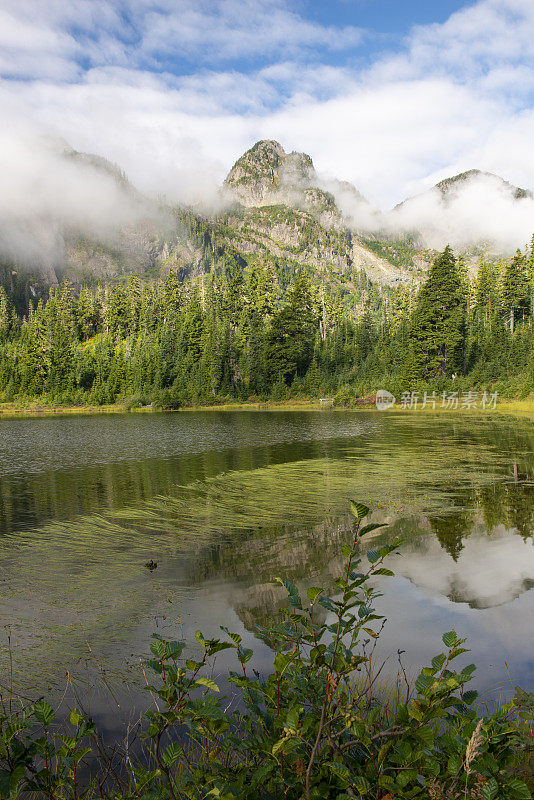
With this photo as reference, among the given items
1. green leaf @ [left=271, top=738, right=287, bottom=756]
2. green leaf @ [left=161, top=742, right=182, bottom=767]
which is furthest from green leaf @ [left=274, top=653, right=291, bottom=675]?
green leaf @ [left=161, top=742, right=182, bottom=767]

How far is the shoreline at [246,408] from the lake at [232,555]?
28.4 meters

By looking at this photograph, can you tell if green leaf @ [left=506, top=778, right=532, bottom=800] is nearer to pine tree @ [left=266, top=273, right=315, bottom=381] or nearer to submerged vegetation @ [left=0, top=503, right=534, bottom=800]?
submerged vegetation @ [left=0, top=503, right=534, bottom=800]

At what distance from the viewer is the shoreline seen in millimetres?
45938

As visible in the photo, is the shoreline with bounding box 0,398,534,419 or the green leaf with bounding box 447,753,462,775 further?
the shoreline with bounding box 0,398,534,419

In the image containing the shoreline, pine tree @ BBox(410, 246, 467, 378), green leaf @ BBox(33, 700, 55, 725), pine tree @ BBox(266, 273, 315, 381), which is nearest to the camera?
green leaf @ BBox(33, 700, 55, 725)

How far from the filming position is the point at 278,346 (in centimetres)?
7375

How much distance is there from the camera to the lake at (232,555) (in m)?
5.22

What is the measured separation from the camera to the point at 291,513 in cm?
1143

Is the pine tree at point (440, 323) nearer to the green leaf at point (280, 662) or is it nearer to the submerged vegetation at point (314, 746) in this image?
the submerged vegetation at point (314, 746)

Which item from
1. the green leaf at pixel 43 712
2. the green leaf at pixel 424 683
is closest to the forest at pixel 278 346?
the green leaf at pixel 424 683

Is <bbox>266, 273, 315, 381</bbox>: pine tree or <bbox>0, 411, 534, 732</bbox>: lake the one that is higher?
<bbox>266, 273, 315, 381</bbox>: pine tree

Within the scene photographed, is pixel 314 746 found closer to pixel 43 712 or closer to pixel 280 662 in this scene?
pixel 280 662

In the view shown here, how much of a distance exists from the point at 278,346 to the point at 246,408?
1275 cm

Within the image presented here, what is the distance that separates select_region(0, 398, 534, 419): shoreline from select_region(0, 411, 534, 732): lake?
28.4m
